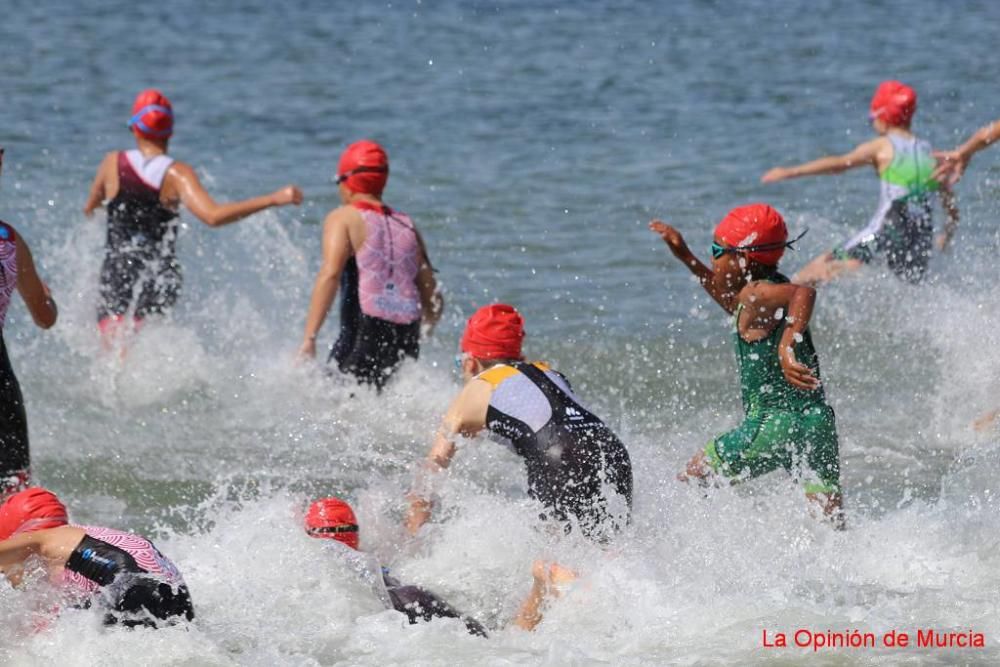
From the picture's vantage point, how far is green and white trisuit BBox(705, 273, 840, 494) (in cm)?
654

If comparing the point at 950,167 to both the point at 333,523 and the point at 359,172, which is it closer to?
the point at 359,172

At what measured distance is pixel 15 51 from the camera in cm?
2233

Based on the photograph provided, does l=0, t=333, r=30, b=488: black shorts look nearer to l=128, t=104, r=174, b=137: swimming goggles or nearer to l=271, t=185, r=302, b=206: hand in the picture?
l=271, t=185, r=302, b=206: hand

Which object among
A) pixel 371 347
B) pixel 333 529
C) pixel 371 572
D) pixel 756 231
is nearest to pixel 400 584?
pixel 371 572

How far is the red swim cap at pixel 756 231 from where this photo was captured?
6520 mm

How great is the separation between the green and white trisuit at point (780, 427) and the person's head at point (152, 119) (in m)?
4.10

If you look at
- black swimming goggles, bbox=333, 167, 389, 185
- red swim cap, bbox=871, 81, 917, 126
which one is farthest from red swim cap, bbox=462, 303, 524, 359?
red swim cap, bbox=871, 81, 917, 126

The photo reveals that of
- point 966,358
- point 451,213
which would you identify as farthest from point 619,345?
point 451,213

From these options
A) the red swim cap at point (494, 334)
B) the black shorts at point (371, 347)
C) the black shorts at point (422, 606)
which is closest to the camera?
the black shorts at point (422, 606)

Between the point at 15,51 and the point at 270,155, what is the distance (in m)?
7.19

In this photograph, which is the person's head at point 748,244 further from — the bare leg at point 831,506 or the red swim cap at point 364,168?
the red swim cap at point 364,168

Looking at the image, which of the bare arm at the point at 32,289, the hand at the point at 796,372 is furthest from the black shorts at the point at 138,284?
the hand at the point at 796,372

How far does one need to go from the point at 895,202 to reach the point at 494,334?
5119mm

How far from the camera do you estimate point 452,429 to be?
655 cm
